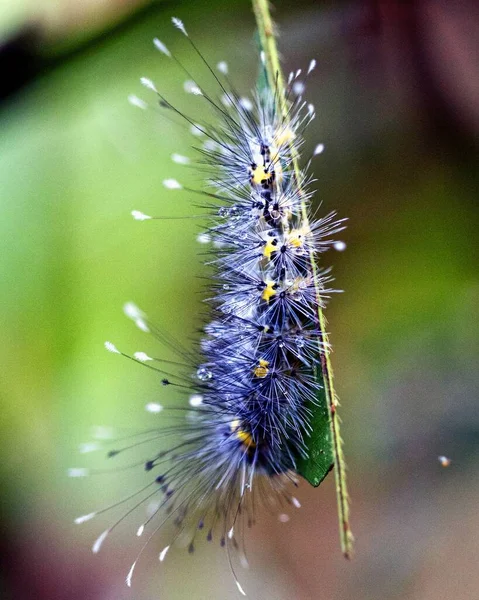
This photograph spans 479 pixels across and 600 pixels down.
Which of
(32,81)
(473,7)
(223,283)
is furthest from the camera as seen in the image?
(32,81)

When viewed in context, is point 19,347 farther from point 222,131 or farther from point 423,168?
point 423,168

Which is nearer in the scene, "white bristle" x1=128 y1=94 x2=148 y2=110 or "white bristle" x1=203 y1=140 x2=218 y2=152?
"white bristle" x1=203 y1=140 x2=218 y2=152

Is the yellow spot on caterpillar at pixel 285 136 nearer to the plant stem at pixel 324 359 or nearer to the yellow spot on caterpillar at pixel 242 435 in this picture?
the plant stem at pixel 324 359

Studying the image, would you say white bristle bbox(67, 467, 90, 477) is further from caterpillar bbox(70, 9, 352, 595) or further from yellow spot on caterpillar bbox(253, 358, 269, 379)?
yellow spot on caterpillar bbox(253, 358, 269, 379)

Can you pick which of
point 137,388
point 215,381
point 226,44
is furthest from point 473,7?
point 137,388

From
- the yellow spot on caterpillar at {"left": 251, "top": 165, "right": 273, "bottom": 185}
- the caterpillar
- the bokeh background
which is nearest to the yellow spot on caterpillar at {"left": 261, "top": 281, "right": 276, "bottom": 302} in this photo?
the caterpillar

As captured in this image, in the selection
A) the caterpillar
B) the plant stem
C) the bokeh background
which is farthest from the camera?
the bokeh background
